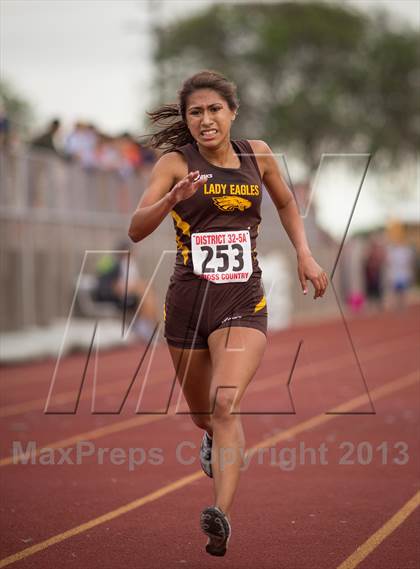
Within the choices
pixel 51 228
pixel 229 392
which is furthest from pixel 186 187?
pixel 51 228

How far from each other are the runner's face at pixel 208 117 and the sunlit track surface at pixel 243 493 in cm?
195

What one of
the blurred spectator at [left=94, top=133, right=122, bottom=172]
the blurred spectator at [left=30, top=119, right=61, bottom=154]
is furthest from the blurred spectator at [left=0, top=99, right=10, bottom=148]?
the blurred spectator at [left=94, top=133, right=122, bottom=172]

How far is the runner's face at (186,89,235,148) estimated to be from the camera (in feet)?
18.7

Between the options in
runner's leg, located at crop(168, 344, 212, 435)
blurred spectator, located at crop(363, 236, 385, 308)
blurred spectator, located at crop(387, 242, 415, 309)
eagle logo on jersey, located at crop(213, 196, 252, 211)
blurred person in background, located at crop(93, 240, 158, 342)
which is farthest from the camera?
blurred spectator, located at crop(363, 236, 385, 308)

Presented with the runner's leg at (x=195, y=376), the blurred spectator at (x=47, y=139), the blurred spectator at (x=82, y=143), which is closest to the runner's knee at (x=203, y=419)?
the runner's leg at (x=195, y=376)

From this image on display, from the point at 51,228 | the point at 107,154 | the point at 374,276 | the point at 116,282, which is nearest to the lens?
the point at 51,228

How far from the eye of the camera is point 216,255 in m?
5.67

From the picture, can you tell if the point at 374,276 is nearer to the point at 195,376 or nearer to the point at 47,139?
the point at 47,139

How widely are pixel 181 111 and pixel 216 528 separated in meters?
2.03

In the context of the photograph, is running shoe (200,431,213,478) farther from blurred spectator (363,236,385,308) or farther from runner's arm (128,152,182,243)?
blurred spectator (363,236,385,308)

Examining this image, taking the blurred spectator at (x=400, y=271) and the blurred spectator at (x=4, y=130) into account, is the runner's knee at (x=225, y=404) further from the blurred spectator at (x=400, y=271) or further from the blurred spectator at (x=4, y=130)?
the blurred spectator at (x=400, y=271)

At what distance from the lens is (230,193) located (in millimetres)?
5660

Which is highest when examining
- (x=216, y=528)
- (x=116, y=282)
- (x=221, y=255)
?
(x=221, y=255)

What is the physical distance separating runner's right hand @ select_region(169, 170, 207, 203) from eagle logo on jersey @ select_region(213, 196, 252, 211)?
26 cm
